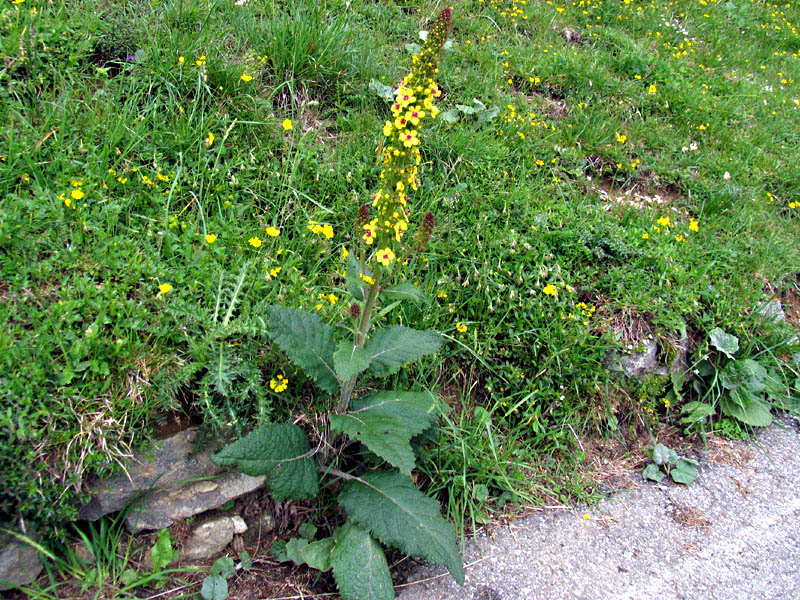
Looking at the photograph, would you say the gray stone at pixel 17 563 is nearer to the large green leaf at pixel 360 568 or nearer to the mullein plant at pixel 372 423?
the mullein plant at pixel 372 423

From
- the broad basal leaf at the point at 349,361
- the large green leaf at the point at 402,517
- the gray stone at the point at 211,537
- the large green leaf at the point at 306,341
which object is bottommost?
the gray stone at the point at 211,537

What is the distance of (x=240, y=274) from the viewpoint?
2.81m

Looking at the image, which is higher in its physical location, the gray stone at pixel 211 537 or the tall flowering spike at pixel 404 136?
the tall flowering spike at pixel 404 136

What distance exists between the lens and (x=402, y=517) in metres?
2.37

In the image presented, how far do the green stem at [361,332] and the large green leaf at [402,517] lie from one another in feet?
1.17

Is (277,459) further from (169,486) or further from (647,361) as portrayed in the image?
(647,361)

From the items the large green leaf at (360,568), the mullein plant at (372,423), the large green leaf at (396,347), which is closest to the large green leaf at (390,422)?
the mullein plant at (372,423)

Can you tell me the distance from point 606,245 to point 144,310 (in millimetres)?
2920

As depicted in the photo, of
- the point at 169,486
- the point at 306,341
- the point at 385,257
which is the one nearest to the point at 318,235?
the point at 306,341

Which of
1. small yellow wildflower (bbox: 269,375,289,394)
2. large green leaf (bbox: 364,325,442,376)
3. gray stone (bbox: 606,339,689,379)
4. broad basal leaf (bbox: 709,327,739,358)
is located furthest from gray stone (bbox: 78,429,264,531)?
broad basal leaf (bbox: 709,327,739,358)

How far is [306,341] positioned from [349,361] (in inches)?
15.8

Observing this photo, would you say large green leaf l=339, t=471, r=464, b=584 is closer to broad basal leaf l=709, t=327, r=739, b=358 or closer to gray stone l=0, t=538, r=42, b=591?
gray stone l=0, t=538, r=42, b=591

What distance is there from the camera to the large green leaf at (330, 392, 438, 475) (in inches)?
86.0

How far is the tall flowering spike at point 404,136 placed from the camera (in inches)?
79.7
